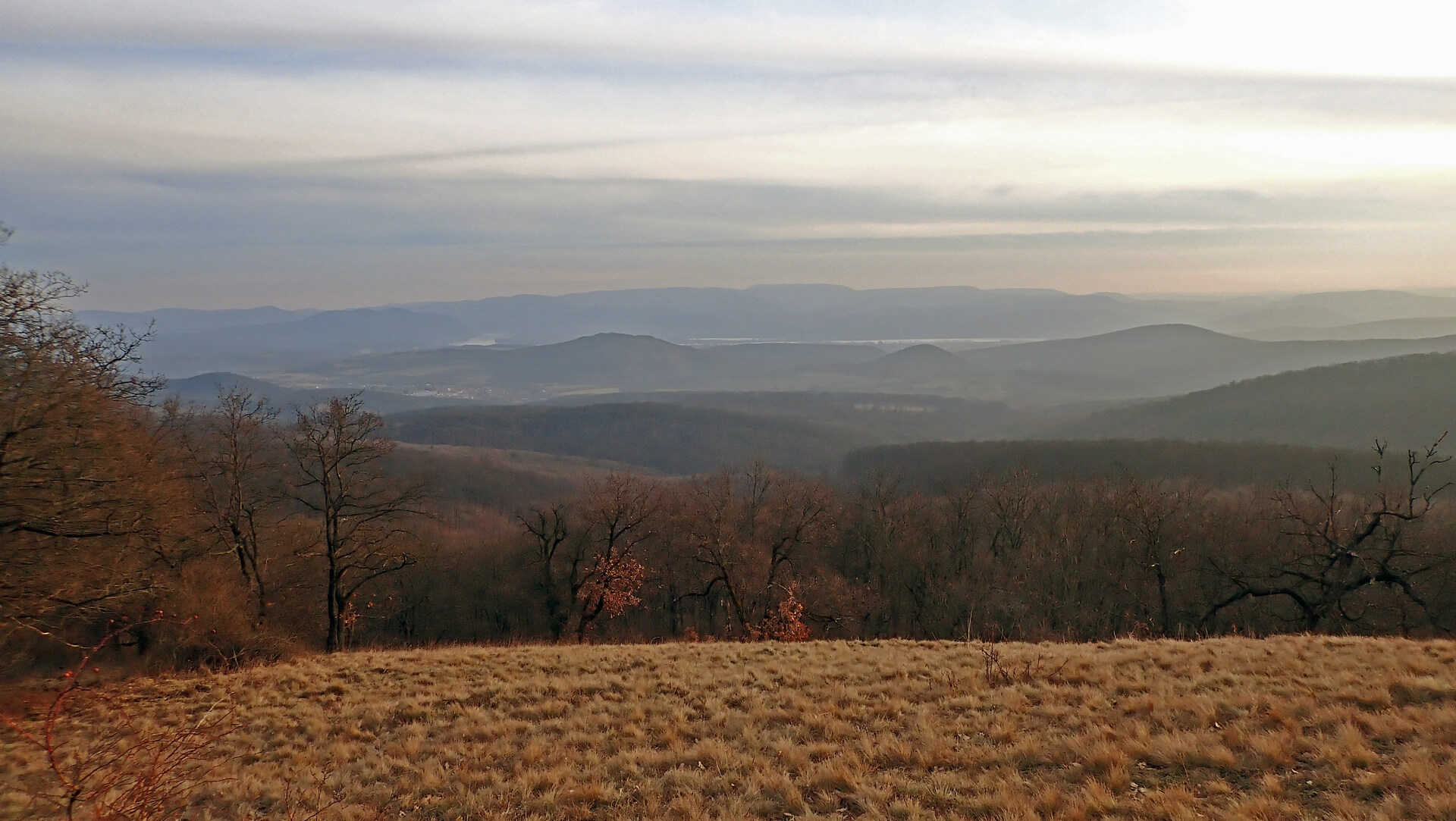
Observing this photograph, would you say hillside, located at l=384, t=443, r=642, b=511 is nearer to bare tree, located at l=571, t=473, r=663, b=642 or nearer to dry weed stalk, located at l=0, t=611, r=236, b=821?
bare tree, located at l=571, t=473, r=663, b=642

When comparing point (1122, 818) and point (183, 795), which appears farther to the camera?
point (183, 795)

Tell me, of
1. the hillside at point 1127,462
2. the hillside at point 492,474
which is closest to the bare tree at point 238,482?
the hillside at point 1127,462

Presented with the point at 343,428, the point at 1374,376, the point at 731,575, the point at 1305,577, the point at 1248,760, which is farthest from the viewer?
the point at 1374,376

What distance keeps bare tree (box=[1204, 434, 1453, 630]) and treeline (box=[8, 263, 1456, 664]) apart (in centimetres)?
31

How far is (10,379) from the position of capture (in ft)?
46.8

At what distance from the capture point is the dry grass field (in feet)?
26.9

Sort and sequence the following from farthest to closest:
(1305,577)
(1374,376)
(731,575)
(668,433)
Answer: (668,433)
(1374,376)
(731,575)
(1305,577)

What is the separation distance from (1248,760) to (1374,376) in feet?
615

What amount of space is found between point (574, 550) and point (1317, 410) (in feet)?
504

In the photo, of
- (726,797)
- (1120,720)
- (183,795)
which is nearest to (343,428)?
(183,795)

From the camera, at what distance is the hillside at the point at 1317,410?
395 ft

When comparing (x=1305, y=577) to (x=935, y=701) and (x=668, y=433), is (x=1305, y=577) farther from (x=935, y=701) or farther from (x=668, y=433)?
(x=668, y=433)

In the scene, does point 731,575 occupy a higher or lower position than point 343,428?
lower

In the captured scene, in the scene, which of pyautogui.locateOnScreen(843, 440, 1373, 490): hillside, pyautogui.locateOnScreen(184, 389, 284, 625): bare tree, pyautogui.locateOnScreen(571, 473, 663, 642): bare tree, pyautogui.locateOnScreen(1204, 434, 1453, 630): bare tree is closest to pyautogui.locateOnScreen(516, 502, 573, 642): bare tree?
pyautogui.locateOnScreen(571, 473, 663, 642): bare tree
